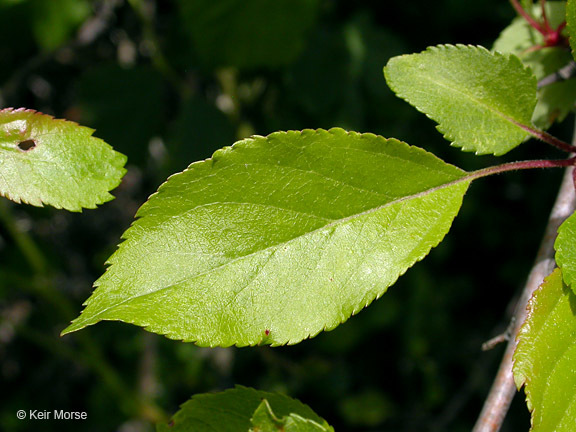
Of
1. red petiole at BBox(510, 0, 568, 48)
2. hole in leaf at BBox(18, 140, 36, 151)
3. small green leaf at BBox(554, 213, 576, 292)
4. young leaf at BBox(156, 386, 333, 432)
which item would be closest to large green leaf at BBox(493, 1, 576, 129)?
red petiole at BBox(510, 0, 568, 48)

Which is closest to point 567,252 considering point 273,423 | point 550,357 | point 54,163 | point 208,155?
point 550,357

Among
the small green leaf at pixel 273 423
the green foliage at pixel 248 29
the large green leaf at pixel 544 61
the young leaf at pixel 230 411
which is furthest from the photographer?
the green foliage at pixel 248 29

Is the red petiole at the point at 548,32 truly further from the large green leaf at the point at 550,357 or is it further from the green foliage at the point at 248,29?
the green foliage at the point at 248,29

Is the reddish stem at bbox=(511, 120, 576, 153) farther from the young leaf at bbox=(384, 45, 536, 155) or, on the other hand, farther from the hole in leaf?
the hole in leaf

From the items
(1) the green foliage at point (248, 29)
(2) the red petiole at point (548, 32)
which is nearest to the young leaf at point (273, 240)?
(2) the red petiole at point (548, 32)

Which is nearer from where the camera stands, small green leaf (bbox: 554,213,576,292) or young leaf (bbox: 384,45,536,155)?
small green leaf (bbox: 554,213,576,292)

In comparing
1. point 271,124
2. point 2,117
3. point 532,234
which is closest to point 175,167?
point 271,124

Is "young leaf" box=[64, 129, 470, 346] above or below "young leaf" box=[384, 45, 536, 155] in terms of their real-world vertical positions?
below
